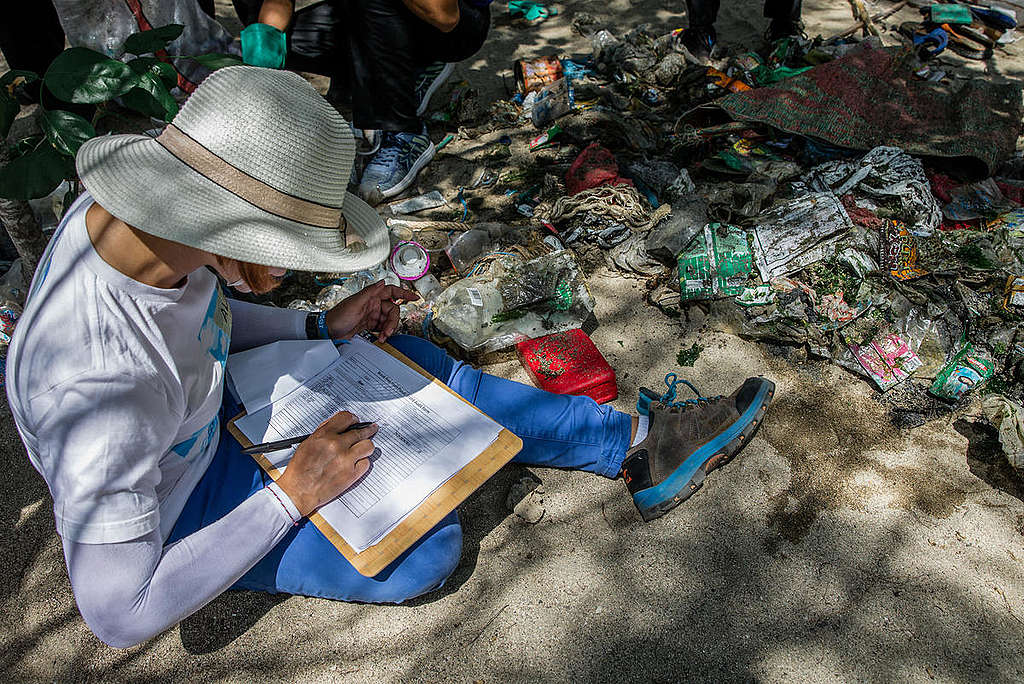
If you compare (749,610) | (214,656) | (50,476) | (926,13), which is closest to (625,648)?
(749,610)

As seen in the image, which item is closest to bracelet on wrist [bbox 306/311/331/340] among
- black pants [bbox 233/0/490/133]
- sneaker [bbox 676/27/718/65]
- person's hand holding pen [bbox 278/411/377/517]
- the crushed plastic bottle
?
person's hand holding pen [bbox 278/411/377/517]

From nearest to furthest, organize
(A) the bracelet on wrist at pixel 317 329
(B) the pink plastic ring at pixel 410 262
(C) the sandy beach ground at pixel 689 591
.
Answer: (C) the sandy beach ground at pixel 689 591
(A) the bracelet on wrist at pixel 317 329
(B) the pink plastic ring at pixel 410 262

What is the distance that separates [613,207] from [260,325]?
1.81 m

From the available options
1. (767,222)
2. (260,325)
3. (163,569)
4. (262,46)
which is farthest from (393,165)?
(163,569)

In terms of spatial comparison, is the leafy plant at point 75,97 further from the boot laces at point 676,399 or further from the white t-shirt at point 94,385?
the boot laces at point 676,399

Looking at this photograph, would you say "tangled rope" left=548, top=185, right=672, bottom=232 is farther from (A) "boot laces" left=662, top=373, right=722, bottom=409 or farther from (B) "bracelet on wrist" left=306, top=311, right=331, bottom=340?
(B) "bracelet on wrist" left=306, top=311, right=331, bottom=340

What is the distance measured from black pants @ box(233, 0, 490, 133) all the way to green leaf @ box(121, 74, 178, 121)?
5.83 ft

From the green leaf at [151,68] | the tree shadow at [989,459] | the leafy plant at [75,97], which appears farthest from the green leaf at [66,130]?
the tree shadow at [989,459]

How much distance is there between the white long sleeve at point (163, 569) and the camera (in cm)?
133

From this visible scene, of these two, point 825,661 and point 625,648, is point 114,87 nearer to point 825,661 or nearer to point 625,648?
point 625,648

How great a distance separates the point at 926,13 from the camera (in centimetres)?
494

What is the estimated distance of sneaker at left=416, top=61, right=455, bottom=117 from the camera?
4035 mm

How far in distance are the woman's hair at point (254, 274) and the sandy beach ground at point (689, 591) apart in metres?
1.03

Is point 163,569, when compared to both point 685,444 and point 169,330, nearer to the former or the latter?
point 169,330
